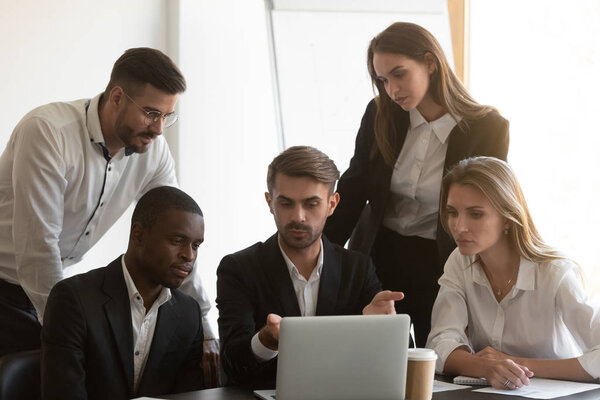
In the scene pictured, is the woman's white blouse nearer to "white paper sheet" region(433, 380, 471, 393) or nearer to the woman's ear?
"white paper sheet" region(433, 380, 471, 393)

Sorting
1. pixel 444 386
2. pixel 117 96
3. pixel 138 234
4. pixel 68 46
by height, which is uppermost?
pixel 68 46

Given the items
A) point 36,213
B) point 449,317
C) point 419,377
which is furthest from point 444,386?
point 36,213

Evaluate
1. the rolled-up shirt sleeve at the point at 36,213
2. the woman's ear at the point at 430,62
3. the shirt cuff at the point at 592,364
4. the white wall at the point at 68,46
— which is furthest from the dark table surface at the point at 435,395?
the white wall at the point at 68,46

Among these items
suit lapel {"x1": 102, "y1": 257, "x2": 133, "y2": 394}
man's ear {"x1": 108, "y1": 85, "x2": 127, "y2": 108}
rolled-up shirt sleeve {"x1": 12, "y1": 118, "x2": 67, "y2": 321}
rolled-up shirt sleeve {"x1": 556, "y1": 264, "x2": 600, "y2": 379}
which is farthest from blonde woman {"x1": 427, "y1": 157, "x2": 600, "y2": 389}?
rolled-up shirt sleeve {"x1": 12, "y1": 118, "x2": 67, "y2": 321}

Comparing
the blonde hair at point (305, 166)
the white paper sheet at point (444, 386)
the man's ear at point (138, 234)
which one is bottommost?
the white paper sheet at point (444, 386)

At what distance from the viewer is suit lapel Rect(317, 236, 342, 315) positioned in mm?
2166

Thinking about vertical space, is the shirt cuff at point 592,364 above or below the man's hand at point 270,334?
below

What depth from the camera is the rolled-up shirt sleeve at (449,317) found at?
2066mm

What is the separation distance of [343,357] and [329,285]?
648 millimetres

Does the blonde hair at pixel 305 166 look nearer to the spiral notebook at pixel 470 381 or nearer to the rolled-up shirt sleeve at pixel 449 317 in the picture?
the rolled-up shirt sleeve at pixel 449 317

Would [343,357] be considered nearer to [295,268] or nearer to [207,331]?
[295,268]

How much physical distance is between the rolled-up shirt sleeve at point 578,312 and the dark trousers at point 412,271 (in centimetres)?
46

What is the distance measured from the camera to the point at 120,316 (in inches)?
76.7

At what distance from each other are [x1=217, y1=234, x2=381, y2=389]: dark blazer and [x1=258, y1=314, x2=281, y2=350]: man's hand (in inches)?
5.6
